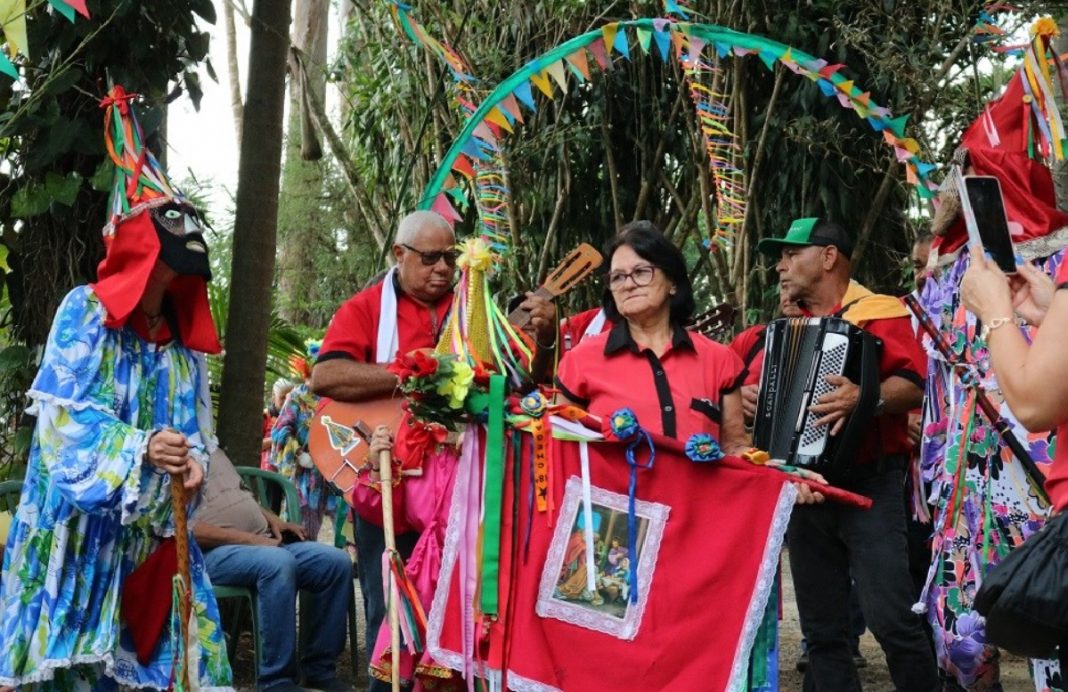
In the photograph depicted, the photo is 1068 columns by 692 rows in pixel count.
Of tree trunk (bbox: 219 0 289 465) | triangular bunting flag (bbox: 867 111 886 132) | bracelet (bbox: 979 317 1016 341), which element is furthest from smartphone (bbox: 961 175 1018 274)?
tree trunk (bbox: 219 0 289 465)

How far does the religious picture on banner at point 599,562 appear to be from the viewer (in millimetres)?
4844

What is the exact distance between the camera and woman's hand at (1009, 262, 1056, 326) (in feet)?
11.8

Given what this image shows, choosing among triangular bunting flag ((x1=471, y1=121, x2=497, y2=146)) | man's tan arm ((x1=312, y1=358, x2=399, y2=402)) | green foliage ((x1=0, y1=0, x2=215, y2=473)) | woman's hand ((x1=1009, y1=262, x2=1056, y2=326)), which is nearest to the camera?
woman's hand ((x1=1009, y1=262, x2=1056, y2=326))

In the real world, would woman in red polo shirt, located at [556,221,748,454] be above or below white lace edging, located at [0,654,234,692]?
above

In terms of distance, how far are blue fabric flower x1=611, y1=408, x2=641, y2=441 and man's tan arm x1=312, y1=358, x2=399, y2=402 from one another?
1.49 meters

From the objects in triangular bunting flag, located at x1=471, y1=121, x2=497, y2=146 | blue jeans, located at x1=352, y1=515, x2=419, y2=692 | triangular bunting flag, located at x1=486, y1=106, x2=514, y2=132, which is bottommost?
blue jeans, located at x1=352, y1=515, x2=419, y2=692

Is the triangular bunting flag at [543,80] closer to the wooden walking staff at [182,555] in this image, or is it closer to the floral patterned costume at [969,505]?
the floral patterned costume at [969,505]

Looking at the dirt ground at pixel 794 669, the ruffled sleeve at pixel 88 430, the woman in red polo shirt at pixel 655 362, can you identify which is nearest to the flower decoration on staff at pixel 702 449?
the woman in red polo shirt at pixel 655 362

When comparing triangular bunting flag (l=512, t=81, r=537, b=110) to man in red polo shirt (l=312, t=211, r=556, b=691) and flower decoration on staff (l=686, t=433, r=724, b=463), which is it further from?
flower decoration on staff (l=686, t=433, r=724, b=463)

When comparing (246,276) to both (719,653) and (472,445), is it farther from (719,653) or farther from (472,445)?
(719,653)

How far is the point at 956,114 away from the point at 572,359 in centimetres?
615

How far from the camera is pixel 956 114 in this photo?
33.7ft

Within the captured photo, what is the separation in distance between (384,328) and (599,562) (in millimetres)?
1763

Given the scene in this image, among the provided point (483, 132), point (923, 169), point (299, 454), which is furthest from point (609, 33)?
point (299, 454)
